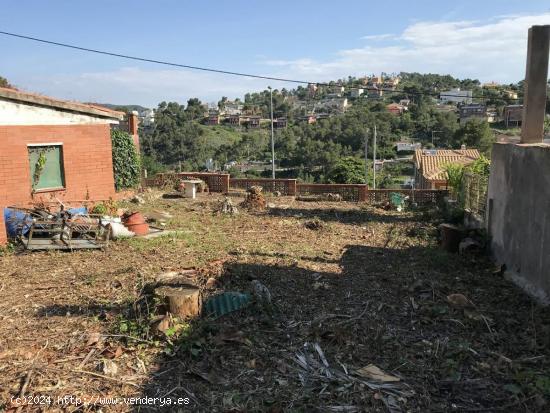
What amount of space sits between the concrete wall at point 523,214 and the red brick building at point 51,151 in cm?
942

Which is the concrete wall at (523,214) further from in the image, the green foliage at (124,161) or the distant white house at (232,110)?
the distant white house at (232,110)

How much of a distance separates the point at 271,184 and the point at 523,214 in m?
13.2

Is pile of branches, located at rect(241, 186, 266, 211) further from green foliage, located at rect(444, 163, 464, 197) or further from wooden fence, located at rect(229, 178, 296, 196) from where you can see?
green foliage, located at rect(444, 163, 464, 197)

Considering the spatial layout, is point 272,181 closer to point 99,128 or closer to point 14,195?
point 99,128

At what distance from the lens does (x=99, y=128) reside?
13.0 metres

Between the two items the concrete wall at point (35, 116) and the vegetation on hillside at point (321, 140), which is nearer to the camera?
the concrete wall at point (35, 116)

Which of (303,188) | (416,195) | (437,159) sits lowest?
(416,195)

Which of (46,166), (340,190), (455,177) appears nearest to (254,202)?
(340,190)

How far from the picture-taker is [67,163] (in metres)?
12.1

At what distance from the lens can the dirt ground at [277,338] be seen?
416cm

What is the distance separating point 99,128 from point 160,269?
6583 mm

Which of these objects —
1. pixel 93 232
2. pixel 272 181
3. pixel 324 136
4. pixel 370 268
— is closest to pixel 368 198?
pixel 272 181

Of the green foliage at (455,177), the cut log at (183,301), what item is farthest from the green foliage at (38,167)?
the green foliage at (455,177)

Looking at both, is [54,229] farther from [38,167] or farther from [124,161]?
[124,161]
